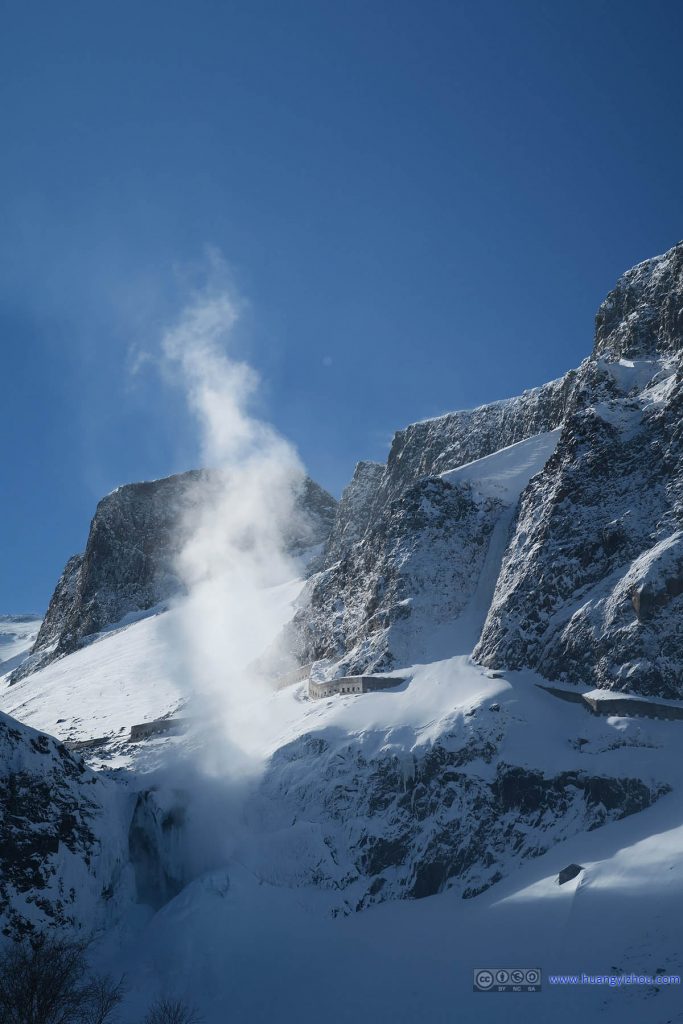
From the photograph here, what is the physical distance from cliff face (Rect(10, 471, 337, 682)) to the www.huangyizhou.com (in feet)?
290

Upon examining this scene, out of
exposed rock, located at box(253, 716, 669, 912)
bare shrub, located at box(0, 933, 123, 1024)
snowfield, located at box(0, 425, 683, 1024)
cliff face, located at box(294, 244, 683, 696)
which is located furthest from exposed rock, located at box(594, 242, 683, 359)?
bare shrub, located at box(0, 933, 123, 1024)

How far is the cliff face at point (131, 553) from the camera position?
11581 cm

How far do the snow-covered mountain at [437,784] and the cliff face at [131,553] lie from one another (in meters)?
50.4

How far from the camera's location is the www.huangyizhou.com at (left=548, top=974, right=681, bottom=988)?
97.3ft

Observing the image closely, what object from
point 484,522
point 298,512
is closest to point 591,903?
point 484,522

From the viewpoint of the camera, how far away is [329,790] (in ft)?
149

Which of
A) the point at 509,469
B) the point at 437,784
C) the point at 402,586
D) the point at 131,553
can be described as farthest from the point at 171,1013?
the point at 131,553

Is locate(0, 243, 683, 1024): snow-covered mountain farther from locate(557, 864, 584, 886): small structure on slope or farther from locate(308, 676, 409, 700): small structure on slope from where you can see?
locate(308, 676, 409, 700): small structure on slope

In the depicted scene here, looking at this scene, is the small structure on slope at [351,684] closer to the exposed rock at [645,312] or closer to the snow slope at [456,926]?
the snow slope at [456,926]

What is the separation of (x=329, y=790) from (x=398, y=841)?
16.2 feet

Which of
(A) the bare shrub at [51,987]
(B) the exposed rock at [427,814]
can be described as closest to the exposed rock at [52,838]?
(A) the bare shrub at [51,987]

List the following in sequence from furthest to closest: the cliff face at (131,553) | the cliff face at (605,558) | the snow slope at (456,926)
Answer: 1. the cliff face at (131,553)
2. the cliff face at (605,558)
3. the snow slope at (456,926)

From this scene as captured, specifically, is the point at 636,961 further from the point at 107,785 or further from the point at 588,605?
the point at 107,785

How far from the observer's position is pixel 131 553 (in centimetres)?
12300
